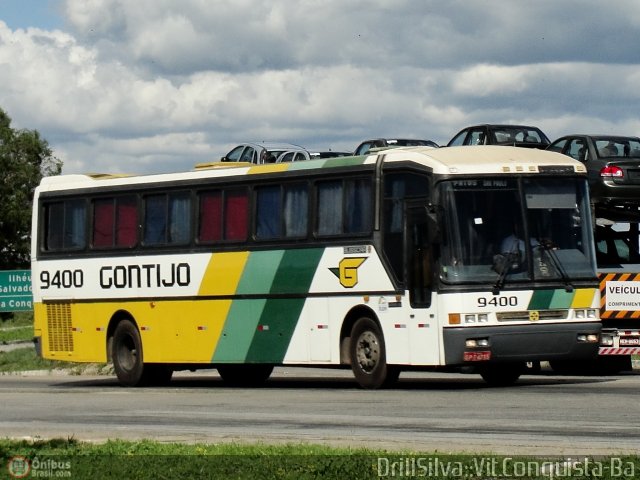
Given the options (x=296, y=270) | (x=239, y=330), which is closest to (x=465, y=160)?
(x=296, y=270)

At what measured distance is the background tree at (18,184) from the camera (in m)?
101

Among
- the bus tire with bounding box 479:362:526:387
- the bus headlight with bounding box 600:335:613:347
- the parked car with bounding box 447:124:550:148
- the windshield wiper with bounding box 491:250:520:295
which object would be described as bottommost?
the bus tire with bounding box 479:362:526:387

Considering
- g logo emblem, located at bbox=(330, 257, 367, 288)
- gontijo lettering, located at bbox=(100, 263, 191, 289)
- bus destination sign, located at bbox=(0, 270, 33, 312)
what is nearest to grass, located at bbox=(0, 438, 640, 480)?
g logo emblem, located at bbox=(330, 257, 367, 288)

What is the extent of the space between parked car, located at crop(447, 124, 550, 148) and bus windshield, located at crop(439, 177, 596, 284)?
34.0 feet

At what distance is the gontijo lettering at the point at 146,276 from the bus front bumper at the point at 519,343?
612 cm

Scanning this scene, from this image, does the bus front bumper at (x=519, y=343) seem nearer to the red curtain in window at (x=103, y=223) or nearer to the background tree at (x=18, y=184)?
the red curtain in window at (x=103, y=223)

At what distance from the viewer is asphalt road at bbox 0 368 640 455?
1341 cm

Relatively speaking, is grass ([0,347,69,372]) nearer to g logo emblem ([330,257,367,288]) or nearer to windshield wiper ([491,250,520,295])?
g logo emblem ([330,257,367,288])

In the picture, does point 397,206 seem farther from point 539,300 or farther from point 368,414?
point 368,414

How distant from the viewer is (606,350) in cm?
2502

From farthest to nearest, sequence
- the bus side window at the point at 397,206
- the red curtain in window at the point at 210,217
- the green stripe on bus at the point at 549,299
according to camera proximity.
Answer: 1. the red curtain in window at the point at 210,217
2. the bus side window at the point at 397,206
3. the green stripe on bus at the point at 549,299

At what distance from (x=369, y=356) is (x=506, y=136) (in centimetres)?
1146

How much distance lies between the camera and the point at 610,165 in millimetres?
26875

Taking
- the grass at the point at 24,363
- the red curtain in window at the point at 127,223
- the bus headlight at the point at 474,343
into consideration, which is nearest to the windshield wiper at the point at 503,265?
the bus headlight at the point at 474,343
